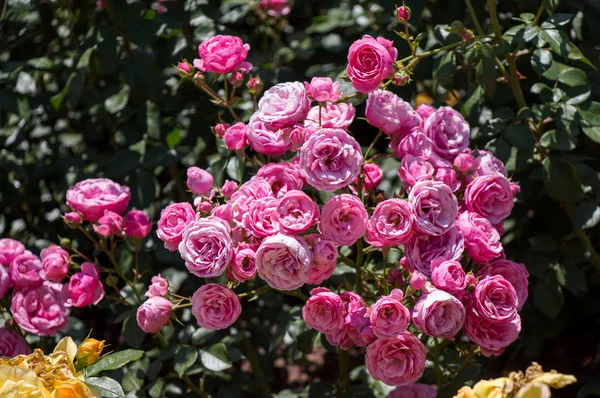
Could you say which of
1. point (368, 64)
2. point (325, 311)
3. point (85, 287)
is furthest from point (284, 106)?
point (85, 287)

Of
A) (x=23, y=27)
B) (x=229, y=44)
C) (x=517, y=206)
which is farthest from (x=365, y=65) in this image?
(x=23, y=27)

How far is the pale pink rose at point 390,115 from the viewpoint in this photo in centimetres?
185

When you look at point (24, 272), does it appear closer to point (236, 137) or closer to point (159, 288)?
point (159, 288)

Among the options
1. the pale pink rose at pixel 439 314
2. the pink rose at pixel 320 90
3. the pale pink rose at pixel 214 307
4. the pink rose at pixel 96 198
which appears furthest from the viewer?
the pink rose at pixel 96 198

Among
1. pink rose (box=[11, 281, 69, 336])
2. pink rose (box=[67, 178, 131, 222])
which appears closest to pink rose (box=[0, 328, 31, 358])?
pink rose (box=[11, 281, 69, 336])

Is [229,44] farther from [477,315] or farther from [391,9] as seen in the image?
[477,315]

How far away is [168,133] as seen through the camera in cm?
257

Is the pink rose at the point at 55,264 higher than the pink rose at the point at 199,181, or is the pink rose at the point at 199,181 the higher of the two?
the pink rose at the point at 199,181

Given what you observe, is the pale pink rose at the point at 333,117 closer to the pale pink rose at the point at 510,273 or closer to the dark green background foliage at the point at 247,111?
the dark green background foliage at the point at 247,111

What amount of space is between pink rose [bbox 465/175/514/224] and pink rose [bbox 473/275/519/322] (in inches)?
6.4

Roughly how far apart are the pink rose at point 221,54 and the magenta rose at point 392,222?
1.76 feet

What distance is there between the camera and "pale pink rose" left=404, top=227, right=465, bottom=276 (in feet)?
5.59

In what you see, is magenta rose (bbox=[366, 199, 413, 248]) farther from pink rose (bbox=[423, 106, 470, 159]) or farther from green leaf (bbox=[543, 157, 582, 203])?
green leaf (bbox=[543, 157, 582, 203])

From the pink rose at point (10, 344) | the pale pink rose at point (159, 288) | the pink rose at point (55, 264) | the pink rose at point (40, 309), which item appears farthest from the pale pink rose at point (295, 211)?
the pink rose at point (10, 344)
